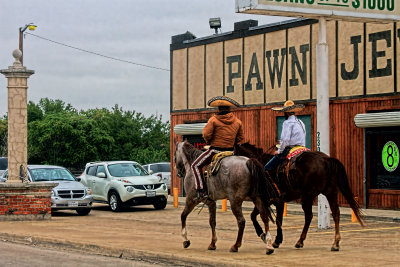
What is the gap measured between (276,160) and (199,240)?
2205mm

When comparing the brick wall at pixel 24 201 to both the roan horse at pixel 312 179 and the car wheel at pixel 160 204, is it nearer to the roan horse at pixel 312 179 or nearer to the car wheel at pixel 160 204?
the car wheel at pixel 160 204

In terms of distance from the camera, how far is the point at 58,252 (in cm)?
1389

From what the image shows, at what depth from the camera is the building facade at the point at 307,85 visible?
2562 cm

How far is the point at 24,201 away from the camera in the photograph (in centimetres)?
2117

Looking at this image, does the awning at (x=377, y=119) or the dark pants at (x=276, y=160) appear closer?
the dark pants at (x=276, y=160)

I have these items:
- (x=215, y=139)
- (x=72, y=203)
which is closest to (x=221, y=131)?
(x=215, y=139)

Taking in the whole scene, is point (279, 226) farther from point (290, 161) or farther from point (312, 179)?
point (290, 161)

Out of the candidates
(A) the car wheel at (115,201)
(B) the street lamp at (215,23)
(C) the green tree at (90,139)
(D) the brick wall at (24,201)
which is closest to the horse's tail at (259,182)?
(D) the brick wall at (24,201)

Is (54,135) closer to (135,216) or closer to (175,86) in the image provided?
(175,86)

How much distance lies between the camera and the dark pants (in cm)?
1444

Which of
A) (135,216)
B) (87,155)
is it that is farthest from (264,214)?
(87,155)

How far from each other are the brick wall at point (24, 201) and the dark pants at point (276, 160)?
349 inches

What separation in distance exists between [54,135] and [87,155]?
3.13m

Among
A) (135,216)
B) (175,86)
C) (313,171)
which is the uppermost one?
(175,86)
